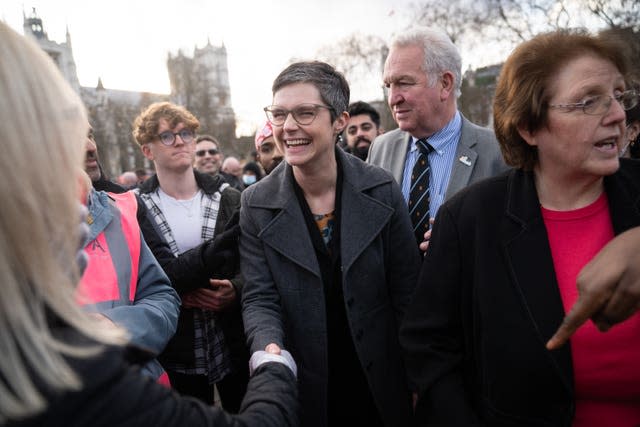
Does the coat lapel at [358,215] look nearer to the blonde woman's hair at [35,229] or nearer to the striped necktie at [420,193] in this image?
the striped necktie at [420,193]

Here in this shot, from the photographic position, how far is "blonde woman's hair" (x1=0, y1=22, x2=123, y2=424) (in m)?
0.81

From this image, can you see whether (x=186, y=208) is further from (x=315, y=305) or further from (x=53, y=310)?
(x=53, y=310)

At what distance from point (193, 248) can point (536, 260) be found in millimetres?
2063

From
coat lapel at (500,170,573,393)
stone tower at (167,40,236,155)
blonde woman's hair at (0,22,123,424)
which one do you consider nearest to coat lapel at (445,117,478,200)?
coat lapel at (500,170,573,393)

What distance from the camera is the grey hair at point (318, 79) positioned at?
7.57 ft

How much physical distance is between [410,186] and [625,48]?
146 cm

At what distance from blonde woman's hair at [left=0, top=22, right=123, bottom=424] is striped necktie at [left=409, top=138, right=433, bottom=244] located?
6.94ft

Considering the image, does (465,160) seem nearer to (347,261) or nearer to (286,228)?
(347,261)

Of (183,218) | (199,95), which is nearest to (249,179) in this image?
(183,218)

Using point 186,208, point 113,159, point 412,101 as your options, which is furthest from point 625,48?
point 113,159

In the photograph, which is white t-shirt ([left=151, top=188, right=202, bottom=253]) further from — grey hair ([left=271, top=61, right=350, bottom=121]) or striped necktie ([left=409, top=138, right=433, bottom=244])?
striped necktie ([left=409, top=138, right=433, bottom=244])

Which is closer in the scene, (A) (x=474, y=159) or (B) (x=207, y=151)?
(A) (x=474, y=159)

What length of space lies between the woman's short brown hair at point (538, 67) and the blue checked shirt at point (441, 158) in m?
0.98

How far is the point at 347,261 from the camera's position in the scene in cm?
218
